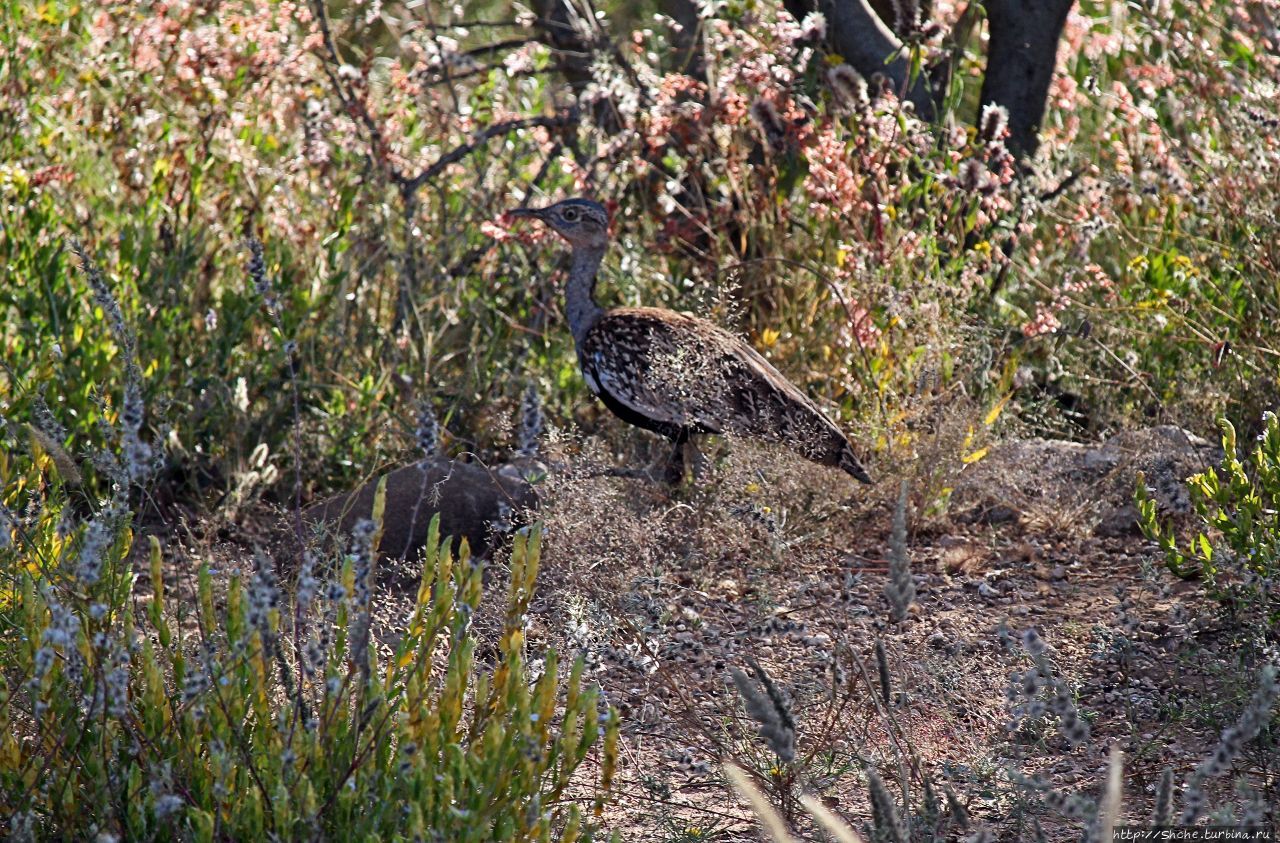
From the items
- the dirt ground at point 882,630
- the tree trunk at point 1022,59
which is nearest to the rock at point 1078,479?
the dirt ground at point 882,630

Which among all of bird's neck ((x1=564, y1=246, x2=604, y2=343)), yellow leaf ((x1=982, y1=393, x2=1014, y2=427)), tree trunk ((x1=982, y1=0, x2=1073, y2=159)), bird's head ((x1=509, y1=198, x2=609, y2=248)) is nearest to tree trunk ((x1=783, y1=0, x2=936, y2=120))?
tree trunk ((x1=982, y1=0, x2=1073, y2=159))

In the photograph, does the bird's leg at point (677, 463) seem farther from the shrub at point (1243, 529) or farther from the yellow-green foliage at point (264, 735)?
the yellow-green foliage at point (264, 735)

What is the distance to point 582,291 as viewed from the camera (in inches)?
227

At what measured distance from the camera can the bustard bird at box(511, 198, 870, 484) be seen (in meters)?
4.88

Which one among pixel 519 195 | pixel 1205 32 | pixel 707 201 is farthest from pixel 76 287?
pixel 1205 32

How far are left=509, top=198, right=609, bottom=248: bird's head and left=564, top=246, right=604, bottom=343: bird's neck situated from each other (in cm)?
3

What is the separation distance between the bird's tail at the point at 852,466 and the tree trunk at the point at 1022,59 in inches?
79.2

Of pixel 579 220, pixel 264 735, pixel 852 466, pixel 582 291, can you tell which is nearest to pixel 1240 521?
pixel 852 466

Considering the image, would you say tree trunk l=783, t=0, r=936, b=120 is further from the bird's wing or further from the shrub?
the shrub

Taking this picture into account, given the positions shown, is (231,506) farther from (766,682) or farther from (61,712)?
(766,682)

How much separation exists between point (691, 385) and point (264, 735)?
2.36 meters

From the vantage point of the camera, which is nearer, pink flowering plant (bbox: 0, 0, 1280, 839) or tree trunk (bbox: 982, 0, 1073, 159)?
pink flowering plant (bbox: 0, 0, 1280, 839)

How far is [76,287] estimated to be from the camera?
5367 millimetres

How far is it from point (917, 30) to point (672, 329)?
1483 mm
